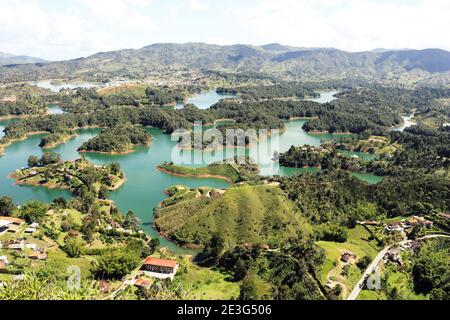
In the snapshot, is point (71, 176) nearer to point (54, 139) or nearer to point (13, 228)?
point (13, 228)

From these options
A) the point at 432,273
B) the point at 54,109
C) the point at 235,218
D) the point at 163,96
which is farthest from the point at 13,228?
the point at 163,96

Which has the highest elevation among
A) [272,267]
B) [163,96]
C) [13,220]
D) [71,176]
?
[163,96]

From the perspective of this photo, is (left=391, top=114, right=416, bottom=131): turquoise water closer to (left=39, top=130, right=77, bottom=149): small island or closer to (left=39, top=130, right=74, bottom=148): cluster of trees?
(left=39, top=130, right=77, bottom=149): small island

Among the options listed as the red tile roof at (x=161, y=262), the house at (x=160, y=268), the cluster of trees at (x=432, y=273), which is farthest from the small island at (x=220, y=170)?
the cluster of trees at (x=432, y=273)

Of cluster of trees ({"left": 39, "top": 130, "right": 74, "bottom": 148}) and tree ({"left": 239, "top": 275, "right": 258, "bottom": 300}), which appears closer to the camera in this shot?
tree ({"left": 239, "top": 275, "right": 258, "bottom": 300})

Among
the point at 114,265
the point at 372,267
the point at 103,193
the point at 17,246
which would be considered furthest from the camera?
the point at 103,193

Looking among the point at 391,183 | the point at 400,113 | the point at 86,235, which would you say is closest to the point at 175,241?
the point at 86,235

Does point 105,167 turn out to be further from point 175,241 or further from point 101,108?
point 101,108

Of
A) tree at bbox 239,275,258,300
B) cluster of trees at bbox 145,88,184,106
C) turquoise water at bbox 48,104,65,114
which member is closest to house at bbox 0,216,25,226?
tree at bbox 239,275,258,300
